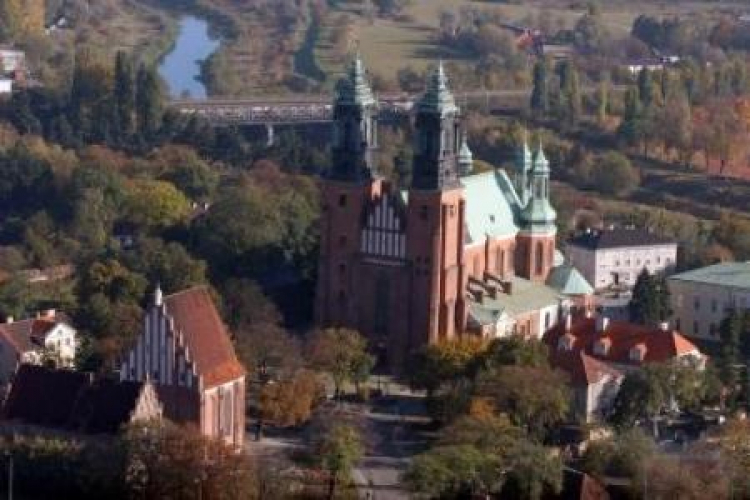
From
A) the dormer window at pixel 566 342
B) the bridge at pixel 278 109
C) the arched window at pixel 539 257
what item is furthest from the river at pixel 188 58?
the dormer window at pixel 566 342

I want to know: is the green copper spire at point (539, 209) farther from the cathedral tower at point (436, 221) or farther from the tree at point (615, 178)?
the tree at point (615, 178)

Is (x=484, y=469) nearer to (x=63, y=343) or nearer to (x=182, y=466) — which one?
(x=182, y=466)

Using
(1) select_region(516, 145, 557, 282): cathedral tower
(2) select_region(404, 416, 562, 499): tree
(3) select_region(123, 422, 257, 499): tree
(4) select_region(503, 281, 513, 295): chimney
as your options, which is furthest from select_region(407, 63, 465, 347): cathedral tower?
(3) select_region(123, 422, 257, 499): tree

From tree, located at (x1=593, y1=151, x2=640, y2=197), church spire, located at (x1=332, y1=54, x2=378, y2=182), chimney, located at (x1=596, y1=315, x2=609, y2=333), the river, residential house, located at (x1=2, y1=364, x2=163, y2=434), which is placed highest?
church spire, located at (x1=332, y1=54, x2=378, y2=182)

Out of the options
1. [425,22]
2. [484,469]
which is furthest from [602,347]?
[425,22]

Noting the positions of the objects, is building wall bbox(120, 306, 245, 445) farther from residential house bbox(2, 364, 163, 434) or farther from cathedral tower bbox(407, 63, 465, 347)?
cathedral tower bbox(407, 63, 465, 347)

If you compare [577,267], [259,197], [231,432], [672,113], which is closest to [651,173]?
[672,113]
